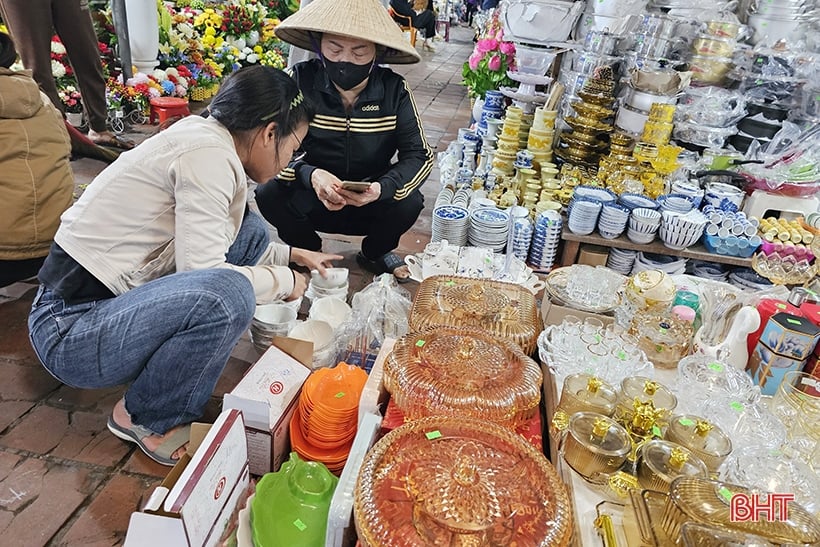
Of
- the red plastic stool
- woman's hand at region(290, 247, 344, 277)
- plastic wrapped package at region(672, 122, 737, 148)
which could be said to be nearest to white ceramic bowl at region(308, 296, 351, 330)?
woman's hand at region(290, 247, 344, 277)

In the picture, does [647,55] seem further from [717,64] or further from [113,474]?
[113,474]

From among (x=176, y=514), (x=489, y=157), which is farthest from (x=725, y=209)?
(x=176, y=514)

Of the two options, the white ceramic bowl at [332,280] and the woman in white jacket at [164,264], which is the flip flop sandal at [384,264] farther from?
the woman in white jacket at [164,264]

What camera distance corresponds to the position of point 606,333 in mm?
1535

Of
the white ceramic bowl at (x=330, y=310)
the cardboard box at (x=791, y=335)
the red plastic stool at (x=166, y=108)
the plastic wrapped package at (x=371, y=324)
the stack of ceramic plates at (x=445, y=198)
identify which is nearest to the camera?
the cardboard box at (x=791, y=335)

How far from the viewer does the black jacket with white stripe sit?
2.36 metres

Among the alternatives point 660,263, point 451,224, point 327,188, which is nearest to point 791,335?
point 660,263

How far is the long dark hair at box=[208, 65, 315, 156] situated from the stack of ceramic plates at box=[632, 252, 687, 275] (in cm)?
177

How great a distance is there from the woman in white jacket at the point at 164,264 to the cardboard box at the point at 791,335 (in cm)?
132

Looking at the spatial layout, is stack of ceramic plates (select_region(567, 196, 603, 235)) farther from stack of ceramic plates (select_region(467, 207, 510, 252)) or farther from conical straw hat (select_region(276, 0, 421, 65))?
conical straw hat (select_region(276, 0, 421, 65))

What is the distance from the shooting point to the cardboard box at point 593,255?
259 centimetres

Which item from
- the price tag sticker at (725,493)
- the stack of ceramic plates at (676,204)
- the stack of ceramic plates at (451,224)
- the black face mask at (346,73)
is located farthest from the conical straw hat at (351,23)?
the price tag sticker at (725,493)

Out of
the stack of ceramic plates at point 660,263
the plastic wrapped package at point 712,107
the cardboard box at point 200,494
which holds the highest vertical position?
the plastic wrapped package at point 712,107

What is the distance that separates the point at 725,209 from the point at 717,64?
0.91 m
